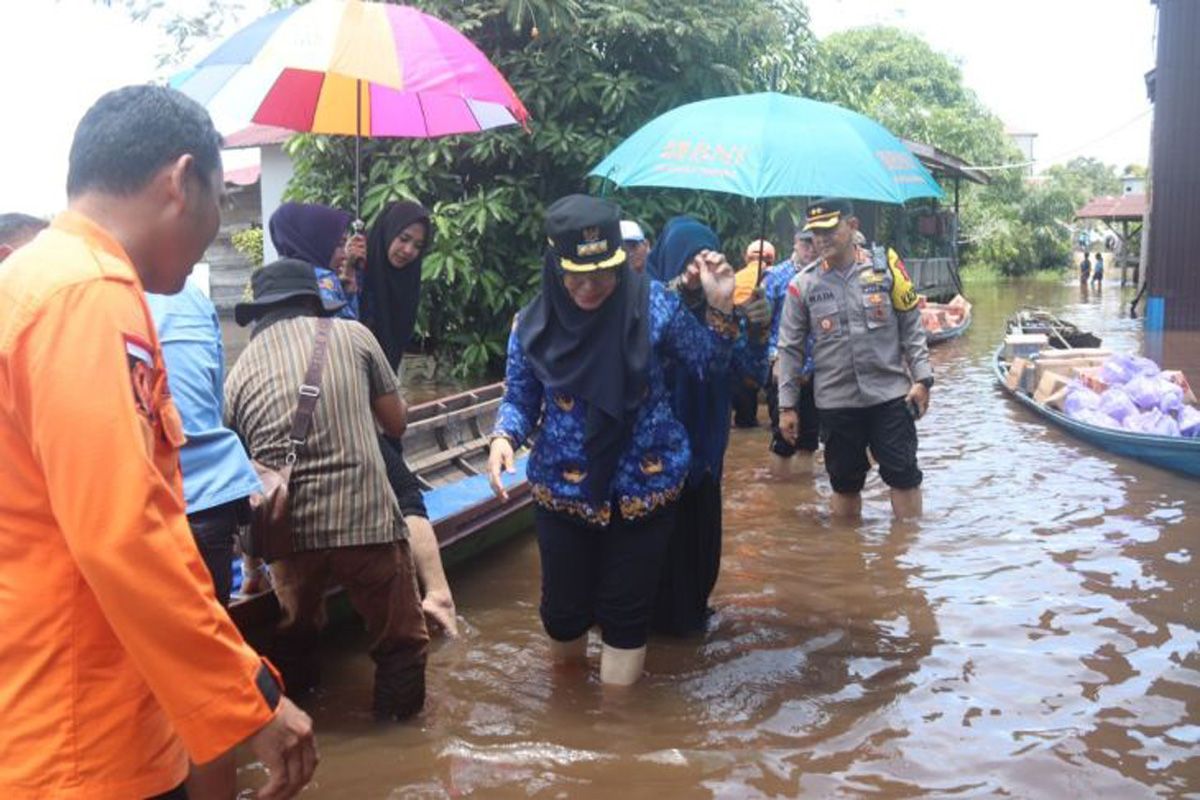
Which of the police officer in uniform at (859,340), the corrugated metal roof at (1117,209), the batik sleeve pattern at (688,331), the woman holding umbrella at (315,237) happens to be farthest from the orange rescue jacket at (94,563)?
the corrugated metal roof at (1117,209)

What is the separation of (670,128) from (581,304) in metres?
2.09

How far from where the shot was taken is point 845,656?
4.97m

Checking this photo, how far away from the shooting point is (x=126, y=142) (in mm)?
1741

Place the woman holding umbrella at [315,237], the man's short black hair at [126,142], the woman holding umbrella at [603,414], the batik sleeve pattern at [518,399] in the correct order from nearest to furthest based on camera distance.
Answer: the man's short black hair at [126,142]
the woman holding umbrella at [603,414]
the batik sleeve pattern at [518,399]
the woman holding umbrella at [315,237]

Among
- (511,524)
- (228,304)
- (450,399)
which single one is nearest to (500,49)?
(450,399)

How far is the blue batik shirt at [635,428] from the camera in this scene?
4043 millimetres

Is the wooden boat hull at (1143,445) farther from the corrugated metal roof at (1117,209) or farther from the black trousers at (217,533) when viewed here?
the corrugated metal roof at (1117,209)

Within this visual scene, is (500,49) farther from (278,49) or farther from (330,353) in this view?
(330,353)

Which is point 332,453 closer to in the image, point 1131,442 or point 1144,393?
point 1131,442

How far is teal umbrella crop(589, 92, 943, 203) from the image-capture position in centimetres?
514

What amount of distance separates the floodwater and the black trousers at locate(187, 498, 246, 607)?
92cm

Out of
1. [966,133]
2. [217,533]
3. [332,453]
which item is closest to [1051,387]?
[332,453]

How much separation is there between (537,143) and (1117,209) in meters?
34.2

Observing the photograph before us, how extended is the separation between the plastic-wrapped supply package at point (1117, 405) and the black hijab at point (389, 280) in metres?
6.43
